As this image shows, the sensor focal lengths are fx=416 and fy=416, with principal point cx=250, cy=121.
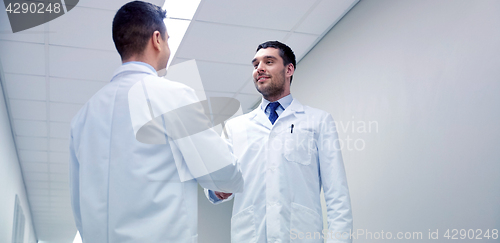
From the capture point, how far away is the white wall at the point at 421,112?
5.77 feet

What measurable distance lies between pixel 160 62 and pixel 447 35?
4.79ft

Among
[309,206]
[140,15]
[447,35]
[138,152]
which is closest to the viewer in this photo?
[138,152]

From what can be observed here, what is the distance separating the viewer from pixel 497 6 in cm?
178

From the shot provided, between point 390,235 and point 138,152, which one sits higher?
point 138,152

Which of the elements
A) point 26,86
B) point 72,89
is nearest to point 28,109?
point 26,86

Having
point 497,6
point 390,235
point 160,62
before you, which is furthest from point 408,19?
point 160,62

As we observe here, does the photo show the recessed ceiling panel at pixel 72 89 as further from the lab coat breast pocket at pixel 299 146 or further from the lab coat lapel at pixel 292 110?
the lab coat breast pocket at pixel 299 146

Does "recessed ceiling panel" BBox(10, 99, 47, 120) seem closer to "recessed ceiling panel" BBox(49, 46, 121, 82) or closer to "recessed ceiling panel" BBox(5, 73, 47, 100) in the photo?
"recessed ceiling panel" BBox(5, 73, 47, 100)

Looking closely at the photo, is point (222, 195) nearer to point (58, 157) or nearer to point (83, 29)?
point (83, 29)

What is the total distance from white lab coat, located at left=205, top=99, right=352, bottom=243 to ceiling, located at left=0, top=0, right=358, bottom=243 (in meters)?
1.36

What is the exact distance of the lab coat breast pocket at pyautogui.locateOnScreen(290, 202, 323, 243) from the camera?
1622mm

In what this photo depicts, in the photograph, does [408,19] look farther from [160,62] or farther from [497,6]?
[160,62]

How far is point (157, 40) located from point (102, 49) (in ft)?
7.78

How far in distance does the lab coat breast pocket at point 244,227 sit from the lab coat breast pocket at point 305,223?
0.16 meters
